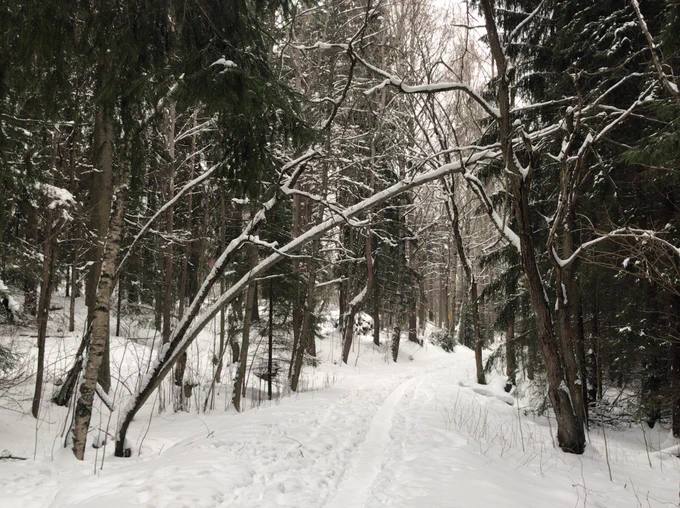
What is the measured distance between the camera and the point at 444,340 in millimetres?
27500

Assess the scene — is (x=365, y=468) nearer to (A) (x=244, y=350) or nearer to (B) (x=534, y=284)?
(B) (x=534, y=284)

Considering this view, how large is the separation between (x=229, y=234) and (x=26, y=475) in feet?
31.7

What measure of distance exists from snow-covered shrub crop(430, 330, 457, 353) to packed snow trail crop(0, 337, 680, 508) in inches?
722

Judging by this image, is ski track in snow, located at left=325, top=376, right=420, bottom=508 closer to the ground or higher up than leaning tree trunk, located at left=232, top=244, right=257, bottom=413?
closer to the ground

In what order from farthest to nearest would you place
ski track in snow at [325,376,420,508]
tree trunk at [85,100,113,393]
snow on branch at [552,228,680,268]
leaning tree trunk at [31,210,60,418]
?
leaning tree trunk at [31,210,60,418] → tree trunk at [85,100,113,393] → snow on branch at [552,228,680,268] → ski track in snow at [325,376,420,508]

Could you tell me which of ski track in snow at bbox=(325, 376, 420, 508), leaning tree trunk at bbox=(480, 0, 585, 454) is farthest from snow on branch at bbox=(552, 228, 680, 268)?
ski track in snow at bbox=(325, 376, 420, 508)

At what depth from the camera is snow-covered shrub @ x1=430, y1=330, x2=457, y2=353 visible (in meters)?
27.2

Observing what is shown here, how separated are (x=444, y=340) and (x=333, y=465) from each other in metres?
23.8

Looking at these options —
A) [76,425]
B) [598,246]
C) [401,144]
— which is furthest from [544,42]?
[76,425]

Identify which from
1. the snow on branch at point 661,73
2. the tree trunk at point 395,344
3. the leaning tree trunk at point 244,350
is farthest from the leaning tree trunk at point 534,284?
the tree trunk at point 395,344

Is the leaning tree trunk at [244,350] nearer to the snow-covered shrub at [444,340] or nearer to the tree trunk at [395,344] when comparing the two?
the tree trunk at [395,344]

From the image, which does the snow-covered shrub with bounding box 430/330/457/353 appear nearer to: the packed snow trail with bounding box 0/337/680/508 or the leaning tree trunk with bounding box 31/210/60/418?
the packed snow trail with bounding box 0/337/680/508

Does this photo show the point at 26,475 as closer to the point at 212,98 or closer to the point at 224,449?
the point at 224,449

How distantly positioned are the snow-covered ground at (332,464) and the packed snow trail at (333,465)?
18 millimetres
